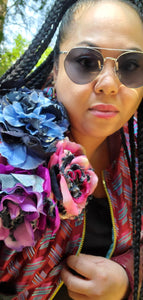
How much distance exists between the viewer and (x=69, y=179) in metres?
0.84

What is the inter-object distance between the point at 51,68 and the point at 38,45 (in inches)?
7.4

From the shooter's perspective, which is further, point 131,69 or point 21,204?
point 131,69

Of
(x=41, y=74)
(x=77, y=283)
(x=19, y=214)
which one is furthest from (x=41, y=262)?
(x=41, y=74)

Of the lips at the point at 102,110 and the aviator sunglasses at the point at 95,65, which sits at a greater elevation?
the aviator sunglasses at the point at 95,65

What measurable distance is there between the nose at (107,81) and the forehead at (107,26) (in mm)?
80

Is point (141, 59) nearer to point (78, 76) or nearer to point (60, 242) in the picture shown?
point (78, 76)

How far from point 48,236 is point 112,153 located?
60 centimetres

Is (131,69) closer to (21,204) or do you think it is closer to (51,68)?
(51,68)

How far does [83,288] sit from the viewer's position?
1117 millimetres

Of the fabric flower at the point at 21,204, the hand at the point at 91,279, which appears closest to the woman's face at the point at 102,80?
the fabric flower at the point at 21,204

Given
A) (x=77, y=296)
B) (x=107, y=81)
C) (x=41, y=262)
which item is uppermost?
(x=107, y=81)

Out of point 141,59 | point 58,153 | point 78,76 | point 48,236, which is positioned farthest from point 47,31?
point 48,236

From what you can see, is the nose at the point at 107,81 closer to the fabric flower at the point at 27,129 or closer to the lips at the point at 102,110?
the lips at the point at 102,110

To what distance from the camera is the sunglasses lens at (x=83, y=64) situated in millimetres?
984
